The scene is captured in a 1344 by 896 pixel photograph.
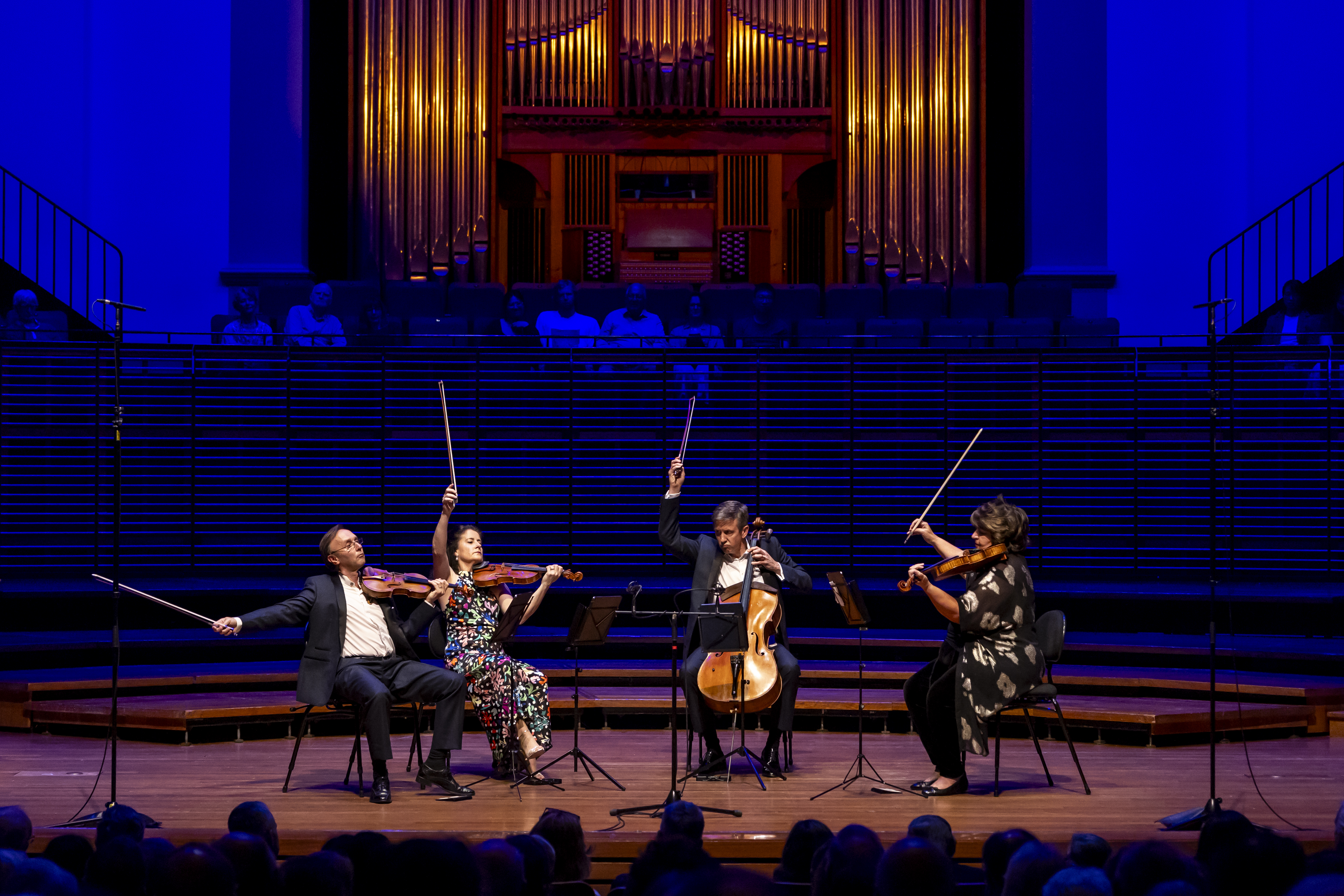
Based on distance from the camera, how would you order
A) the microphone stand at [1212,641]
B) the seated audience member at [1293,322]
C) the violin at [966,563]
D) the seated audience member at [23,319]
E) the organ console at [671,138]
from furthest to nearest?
the organ console at [671,138]
the seated audience member at [1293,322]
the seated audience member at [23,319]
the violin at [966,563]
the microphone stand at [1212,641]

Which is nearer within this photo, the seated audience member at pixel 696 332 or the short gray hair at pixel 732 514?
the short gray hair at pixel 732 514

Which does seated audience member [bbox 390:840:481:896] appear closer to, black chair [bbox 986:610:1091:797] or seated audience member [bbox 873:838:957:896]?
seated audience member [bbox 873:838:957:896]

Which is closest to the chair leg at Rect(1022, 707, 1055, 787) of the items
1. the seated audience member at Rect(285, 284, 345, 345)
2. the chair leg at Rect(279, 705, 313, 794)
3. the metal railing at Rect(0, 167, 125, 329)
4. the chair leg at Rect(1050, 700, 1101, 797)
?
the chair leg at Rect(1050, 700, 1101, 797)

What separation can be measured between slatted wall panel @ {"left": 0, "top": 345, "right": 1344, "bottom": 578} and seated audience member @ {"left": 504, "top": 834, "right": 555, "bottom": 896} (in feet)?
20.3

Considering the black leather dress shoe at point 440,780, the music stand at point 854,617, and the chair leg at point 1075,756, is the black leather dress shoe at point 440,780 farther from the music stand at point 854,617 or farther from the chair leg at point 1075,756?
the chair leg at point 1075,756

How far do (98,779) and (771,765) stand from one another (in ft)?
8.48

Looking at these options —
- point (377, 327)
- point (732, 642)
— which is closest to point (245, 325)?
point (377, 327)

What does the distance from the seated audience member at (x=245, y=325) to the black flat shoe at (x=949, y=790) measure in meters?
6.21

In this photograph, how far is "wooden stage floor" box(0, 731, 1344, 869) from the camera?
181 inches

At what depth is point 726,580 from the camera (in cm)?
582

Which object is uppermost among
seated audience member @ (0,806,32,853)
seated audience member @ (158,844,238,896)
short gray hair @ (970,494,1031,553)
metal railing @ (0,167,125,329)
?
metal railing @ (0,167,125,329)

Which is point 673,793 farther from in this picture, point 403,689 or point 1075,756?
point 1075,756

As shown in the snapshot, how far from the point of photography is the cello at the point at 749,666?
18.0ft

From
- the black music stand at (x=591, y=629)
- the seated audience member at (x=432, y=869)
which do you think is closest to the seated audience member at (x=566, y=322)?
the black music stand at (x=591, y=629)
